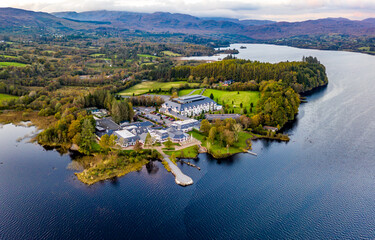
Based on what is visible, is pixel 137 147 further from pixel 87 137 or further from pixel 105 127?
pixel 105 127

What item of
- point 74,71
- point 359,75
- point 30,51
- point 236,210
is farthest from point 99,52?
point 236,210

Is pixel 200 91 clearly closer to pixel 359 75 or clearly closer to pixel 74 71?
pixel 74 71

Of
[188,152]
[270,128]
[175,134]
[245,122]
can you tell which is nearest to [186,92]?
[245,122]

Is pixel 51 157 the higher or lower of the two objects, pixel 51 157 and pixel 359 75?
the lower

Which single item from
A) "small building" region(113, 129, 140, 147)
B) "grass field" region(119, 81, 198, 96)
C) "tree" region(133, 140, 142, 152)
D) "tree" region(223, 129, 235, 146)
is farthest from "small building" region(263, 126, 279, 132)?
"grass field" region(119, 81, 198, 96)

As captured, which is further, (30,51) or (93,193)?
(30,51)

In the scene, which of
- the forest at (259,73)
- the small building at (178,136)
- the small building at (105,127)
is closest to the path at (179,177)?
the small building at (178,136)

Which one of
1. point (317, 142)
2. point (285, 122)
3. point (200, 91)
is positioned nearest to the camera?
point (317, 142)

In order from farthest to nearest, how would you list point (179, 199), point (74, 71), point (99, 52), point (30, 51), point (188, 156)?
point (99, 52) < point (30, 51) < point (74, 71) < point (188, 156) < point (179, 199)
